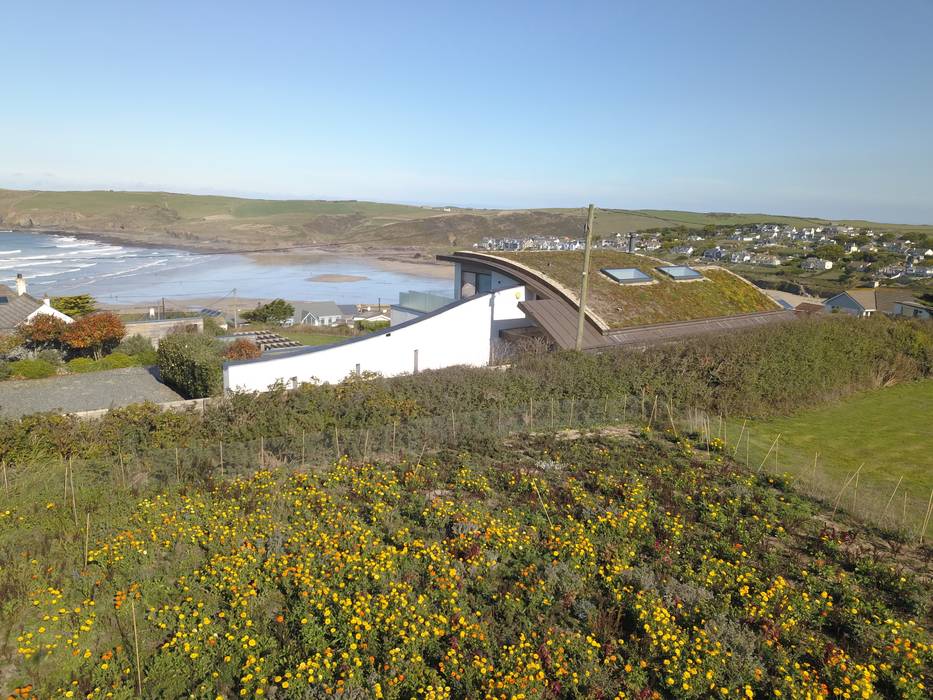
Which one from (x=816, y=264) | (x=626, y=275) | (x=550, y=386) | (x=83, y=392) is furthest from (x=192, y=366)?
(x=816, y=264)

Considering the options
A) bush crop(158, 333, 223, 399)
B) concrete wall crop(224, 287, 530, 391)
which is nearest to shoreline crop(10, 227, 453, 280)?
concrete wall crop(224, 287, 530, 391)

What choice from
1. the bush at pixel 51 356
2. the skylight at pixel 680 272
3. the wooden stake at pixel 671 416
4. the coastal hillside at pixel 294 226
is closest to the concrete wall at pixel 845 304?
the skylight at pixel 680 272

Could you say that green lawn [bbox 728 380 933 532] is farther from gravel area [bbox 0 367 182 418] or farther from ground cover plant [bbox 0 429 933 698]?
gravel area [bbox 0 367 182 418]

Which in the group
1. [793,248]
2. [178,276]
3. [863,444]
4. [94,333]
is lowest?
[178,276]

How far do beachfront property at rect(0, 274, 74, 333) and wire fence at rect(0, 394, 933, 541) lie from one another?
1007 inches

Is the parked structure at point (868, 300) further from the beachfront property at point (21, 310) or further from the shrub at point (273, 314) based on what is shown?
the beachfront property at point (21, 310)

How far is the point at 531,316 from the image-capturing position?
65.4ft

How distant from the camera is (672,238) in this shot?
105312mm

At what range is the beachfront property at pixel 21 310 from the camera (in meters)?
31.6

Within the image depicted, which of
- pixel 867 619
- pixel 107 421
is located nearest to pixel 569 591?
pixel 867 619

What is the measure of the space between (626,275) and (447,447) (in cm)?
1440

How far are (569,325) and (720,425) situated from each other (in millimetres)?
6496

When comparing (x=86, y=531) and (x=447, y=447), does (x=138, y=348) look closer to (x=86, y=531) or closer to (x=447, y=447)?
(x=447, y=447)

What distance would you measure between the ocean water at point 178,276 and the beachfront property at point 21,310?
21.9 metres
